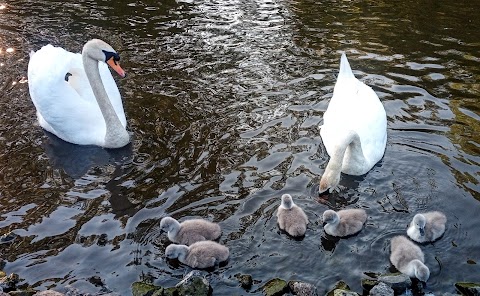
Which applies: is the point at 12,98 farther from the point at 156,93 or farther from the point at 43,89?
the point at 156,93

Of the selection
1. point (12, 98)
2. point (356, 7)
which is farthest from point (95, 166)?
point (356, 7)

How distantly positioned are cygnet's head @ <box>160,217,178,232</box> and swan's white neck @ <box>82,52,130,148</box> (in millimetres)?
2682

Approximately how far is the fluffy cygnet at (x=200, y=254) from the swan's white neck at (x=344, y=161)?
6.25 ft

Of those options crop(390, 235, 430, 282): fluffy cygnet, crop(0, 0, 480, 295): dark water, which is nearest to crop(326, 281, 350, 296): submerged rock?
crop(0, 0, 480, 295): dark water

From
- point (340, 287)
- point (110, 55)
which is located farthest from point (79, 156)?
point (340, 287)

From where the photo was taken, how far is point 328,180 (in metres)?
8.25

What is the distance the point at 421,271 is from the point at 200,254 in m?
2.48

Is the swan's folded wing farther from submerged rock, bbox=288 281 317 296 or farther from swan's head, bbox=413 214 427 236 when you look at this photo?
swan's head, bbox=413 214 427 236

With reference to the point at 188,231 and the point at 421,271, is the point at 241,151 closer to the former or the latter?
the point at 188,231

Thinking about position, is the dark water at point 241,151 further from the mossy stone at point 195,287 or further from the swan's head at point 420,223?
the swan's head at point 420,223

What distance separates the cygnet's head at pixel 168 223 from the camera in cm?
733

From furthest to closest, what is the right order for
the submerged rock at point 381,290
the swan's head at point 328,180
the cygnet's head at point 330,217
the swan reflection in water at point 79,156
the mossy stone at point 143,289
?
the swan reflection in water at point 79,156 < the swan's head at point 328,180 < the cygnet's head at point 330,217 < the mossy stone at point 143,289 < the submerged rock at point 381,290

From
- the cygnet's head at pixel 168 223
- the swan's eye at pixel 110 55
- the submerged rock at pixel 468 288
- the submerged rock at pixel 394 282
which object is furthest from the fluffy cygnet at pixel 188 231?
the swan's eye at pixel 110 55

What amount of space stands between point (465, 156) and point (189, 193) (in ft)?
13.9
